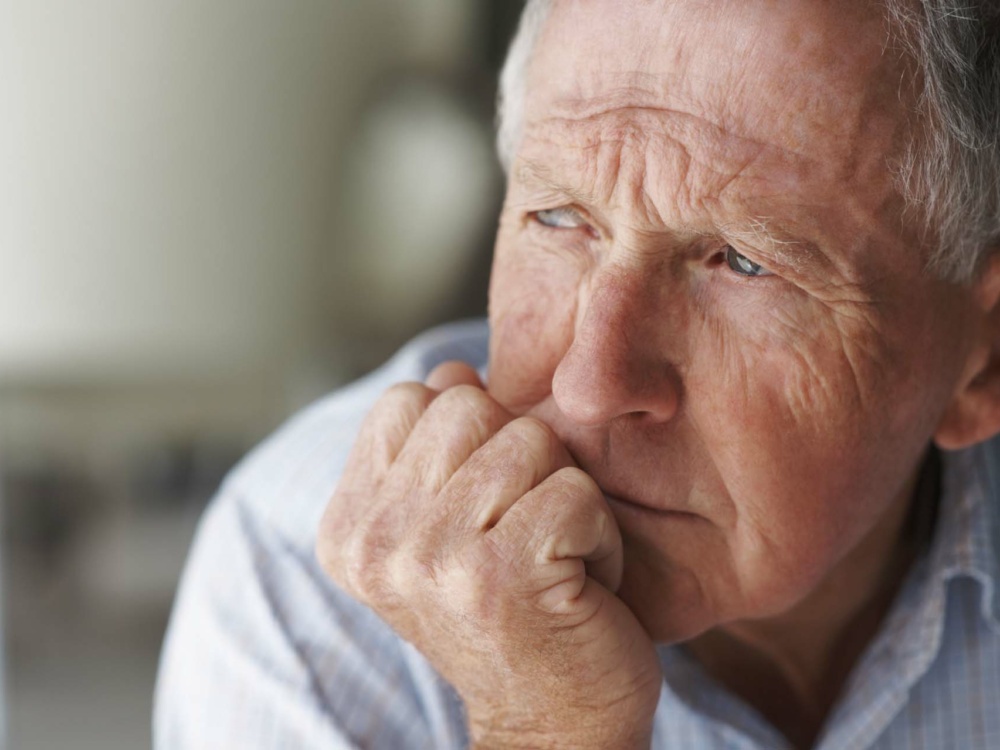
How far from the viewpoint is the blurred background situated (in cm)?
374

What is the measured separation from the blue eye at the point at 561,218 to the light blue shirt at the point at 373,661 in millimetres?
588

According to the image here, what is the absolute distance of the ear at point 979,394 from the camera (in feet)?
4.87

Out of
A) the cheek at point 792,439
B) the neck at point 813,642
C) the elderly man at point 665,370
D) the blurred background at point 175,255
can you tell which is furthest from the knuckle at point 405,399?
the blurred background at point 175,255

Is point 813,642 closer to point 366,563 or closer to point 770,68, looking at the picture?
point 366,563

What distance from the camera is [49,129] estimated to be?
3725 mm

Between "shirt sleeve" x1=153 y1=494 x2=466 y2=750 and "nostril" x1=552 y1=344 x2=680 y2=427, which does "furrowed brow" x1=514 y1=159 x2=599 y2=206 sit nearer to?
"nostril" x1=552 y1=344 x2=680 y2=427

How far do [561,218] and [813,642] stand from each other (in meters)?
0.86

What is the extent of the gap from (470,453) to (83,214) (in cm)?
308

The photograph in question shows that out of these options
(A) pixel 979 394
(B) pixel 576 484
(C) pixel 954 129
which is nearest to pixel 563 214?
(B) pixel 576 484

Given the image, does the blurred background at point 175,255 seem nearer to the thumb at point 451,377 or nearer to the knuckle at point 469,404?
the thumb at point 451,377

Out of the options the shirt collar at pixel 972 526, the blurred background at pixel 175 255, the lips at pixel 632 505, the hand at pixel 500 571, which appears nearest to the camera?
the hand at pixel 500 571

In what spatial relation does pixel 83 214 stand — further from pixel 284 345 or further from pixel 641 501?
pixel 641 501

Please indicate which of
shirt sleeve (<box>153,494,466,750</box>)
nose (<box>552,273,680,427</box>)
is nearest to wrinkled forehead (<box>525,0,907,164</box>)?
nose (<box>552,273,680,427</box>)

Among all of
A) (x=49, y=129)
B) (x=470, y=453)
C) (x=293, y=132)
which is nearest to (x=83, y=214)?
(x=49, y=129)
